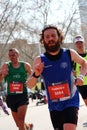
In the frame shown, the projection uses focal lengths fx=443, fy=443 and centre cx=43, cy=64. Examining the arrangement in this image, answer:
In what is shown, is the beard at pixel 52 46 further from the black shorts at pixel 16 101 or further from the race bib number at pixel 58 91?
the black shorts at pixel 16 101

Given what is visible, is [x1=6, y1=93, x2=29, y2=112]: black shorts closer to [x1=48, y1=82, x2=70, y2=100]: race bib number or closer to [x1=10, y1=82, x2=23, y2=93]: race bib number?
[x1=10, y1=82, x2=23, y2=93]: race bib number

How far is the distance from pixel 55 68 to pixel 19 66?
3173 mm

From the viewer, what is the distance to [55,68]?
5211mm

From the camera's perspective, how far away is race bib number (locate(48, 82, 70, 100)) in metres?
5.23

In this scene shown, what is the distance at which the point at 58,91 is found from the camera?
528 centimetres

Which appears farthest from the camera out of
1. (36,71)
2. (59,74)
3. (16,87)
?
(16,87)

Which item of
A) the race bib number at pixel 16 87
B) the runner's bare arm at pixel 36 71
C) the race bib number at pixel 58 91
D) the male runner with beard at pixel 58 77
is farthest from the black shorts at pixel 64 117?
the race bib number at pixel 16 87

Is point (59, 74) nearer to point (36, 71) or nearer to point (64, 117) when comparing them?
point (36, 71)

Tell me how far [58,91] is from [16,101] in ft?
10.2

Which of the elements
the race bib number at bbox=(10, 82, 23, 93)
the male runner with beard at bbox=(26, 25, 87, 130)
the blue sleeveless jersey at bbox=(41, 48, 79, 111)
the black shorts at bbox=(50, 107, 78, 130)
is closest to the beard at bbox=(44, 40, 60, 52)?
the male runner with beard at bbox=(26, 25, 87, 130)

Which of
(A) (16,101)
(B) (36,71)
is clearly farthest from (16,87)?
(B) (36,71)

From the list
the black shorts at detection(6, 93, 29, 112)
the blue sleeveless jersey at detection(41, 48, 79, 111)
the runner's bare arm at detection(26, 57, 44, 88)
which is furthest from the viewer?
the black shorts at detection(6, 93, 29, 112)

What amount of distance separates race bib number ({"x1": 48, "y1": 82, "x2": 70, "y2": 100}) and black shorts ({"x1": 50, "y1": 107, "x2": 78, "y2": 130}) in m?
0.18

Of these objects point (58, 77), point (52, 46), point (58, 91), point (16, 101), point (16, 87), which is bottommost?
point (16, 101)
